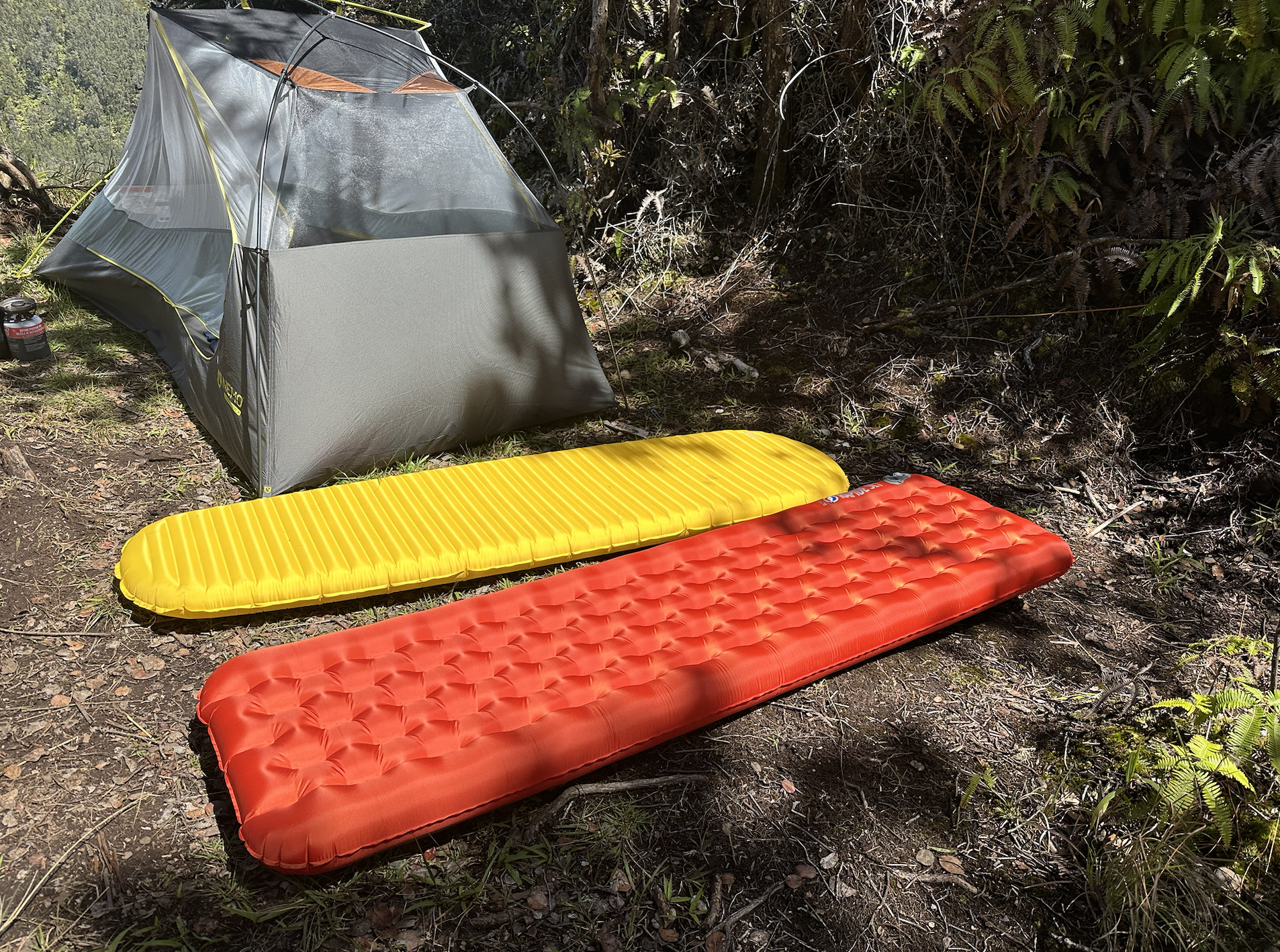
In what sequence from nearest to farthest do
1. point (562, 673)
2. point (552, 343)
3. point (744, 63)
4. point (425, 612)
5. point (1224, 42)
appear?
point (562, 673)
point (425, 612)
point (1224, 42)
point (552, 343)
point (744, 63)

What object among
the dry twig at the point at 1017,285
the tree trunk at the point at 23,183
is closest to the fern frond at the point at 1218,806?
the dry twig at the point at 1017,285

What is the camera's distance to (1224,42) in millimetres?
3064

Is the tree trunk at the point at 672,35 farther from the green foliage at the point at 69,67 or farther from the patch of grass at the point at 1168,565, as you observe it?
the green foliage at the point at 69,67

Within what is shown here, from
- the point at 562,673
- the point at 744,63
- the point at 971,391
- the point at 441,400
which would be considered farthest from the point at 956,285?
the point at 562,673

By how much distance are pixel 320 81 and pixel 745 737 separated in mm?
2698

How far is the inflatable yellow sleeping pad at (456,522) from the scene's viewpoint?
7.53 feet

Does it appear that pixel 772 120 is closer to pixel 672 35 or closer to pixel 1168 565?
pixel 672 35

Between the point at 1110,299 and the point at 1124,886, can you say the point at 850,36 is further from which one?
the point at 1124,886

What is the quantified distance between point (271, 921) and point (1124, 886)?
5.14ft

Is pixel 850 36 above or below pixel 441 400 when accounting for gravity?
above

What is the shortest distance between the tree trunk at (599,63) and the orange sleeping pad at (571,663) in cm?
291

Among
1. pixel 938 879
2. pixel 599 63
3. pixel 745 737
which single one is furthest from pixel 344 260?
pixel 938 879

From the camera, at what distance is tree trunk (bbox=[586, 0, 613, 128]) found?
4.27m

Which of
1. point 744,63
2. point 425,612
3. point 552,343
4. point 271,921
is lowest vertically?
point 271,921
